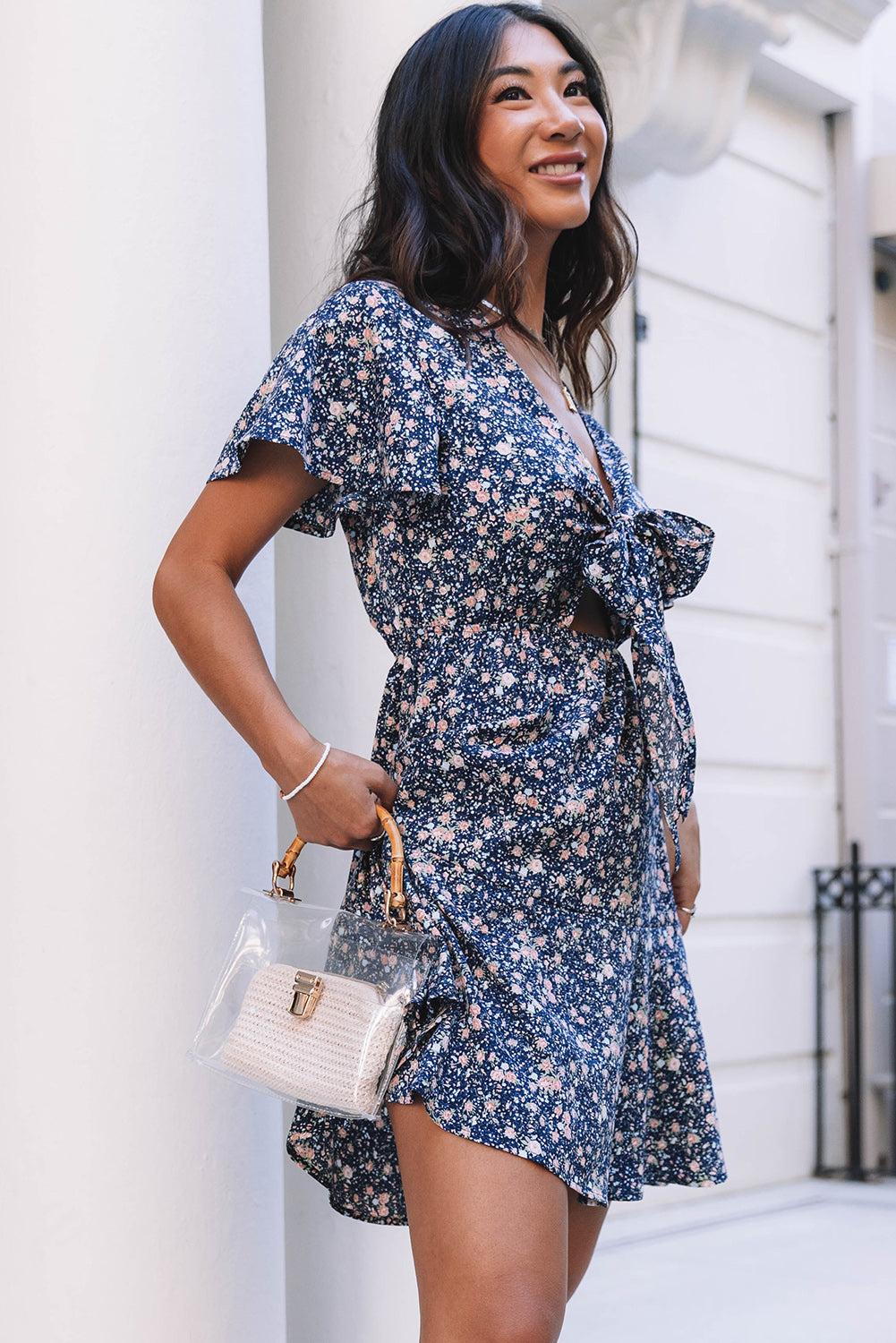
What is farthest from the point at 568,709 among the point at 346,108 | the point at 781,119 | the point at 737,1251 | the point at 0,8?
the point at 781,119

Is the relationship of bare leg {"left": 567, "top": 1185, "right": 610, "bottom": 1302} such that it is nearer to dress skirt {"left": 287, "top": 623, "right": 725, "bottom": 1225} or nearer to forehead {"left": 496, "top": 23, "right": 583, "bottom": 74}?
dress skirt {"left": 287, "top": 623, "right": 725, "bottom": 1225}

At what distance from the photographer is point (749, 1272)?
3.85m

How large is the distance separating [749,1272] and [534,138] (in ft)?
9.61

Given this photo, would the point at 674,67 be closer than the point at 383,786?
No

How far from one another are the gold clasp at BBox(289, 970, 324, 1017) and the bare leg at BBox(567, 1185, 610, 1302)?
1.30 feet

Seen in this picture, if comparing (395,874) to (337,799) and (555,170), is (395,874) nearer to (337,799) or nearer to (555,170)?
(337,799)

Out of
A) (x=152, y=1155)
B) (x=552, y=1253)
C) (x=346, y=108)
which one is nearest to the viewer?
(x=552, y=1253)

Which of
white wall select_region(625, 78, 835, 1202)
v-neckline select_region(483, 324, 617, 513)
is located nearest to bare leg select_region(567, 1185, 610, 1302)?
v-neckline select_region(483, 324, 617, 513)

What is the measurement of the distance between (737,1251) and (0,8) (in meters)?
3.36

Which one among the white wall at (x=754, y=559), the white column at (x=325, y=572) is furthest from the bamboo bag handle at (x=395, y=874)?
the white wall at (x=754, y=559)

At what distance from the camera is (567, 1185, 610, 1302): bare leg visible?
1.76 m

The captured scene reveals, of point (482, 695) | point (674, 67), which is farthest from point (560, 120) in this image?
point (674, 67)

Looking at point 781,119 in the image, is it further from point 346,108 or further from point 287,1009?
point 287,1009

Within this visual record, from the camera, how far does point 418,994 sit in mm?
1552
